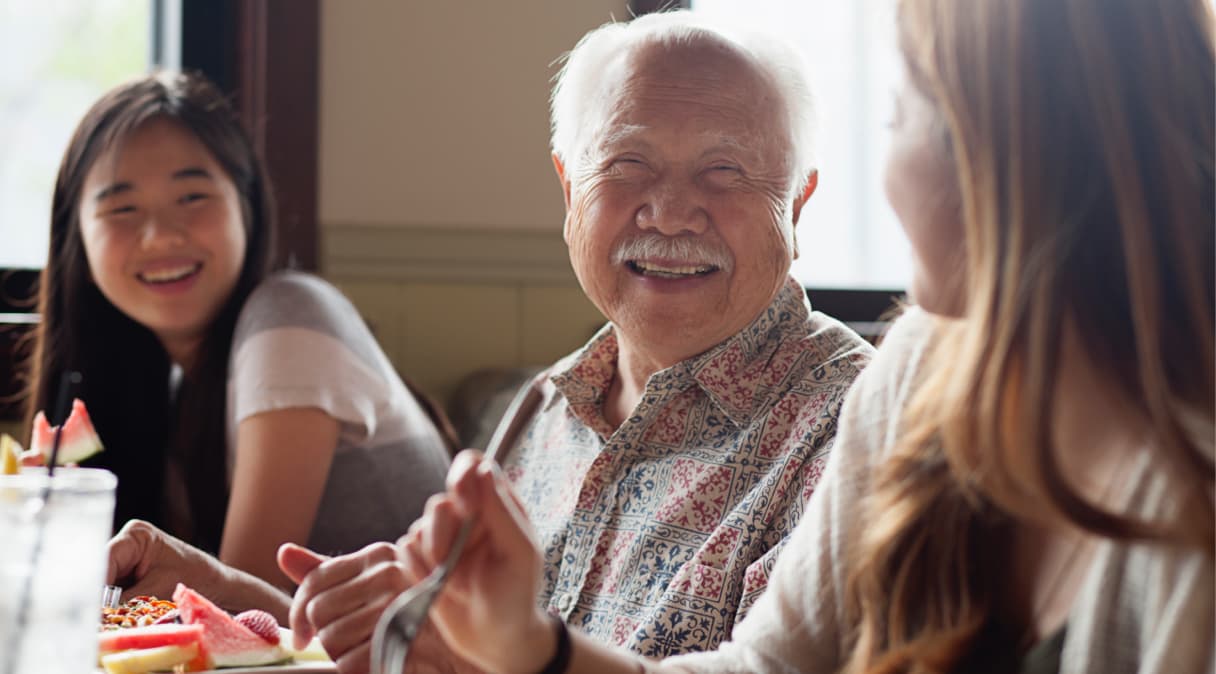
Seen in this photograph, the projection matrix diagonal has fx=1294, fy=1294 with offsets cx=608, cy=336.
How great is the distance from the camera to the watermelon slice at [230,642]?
3.40ft

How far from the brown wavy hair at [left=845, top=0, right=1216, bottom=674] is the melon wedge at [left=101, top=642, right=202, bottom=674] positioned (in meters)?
0.61

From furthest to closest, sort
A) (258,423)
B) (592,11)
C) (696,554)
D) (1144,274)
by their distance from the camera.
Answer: (592,11)
(258,423)
(696,554)
(1144,274)

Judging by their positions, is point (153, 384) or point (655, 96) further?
point (153, 384)

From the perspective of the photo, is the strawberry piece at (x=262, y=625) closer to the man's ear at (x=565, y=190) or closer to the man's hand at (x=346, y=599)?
the man's hand at (x=346, y=599)

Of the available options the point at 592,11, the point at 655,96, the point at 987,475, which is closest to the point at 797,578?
the point at 987,475

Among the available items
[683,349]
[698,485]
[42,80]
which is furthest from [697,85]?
[42,80]

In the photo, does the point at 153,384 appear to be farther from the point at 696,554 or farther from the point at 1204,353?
the point at 1204,353

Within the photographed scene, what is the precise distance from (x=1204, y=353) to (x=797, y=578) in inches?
14.5

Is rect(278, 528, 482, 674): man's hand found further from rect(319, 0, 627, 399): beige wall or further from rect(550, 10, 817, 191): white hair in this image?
rect(319, 0, 627, 399): beige wall

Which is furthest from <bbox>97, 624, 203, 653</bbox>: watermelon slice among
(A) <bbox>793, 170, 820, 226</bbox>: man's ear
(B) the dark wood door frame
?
(B) the dark wood door frame

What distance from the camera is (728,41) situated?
5.20ft

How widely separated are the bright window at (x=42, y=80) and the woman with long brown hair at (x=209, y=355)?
0.72m

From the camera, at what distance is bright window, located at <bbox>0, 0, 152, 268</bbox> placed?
2994 millimetres

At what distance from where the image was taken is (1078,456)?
2.87 feet
